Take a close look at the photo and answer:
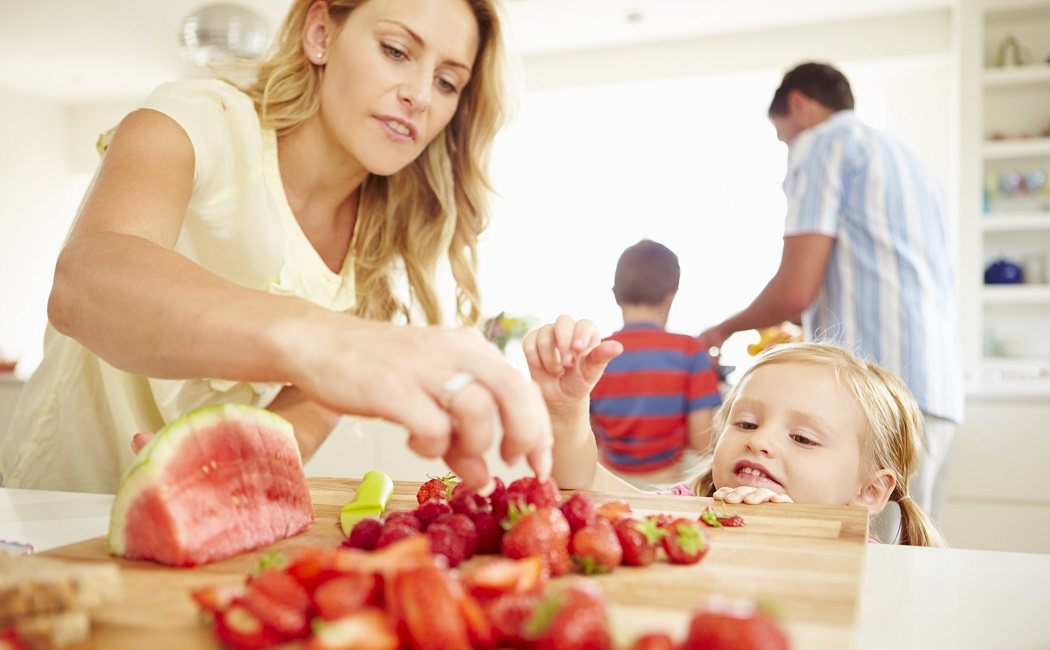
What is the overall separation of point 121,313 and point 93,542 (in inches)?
11.9

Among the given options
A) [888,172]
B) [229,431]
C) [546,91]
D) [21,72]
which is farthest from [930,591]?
[21,72]

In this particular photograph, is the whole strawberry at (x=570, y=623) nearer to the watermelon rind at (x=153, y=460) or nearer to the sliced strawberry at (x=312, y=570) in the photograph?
the sliced strawberry at (x=312, y=570)

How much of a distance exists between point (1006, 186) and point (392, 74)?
4947 millimetres

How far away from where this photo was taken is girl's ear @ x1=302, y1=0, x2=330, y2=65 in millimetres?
1852

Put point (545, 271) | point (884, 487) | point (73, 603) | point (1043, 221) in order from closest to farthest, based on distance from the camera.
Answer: point (73, 603) → point (884, 487) → point (1043, 221) → point (545, 271)

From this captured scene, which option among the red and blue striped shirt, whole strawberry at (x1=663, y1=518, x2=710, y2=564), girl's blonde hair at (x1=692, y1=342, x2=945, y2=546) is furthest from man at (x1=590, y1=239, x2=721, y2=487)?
whole strawberry at (x1=663, y1=518, x2=710, y2=564)

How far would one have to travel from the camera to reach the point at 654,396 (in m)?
3.16

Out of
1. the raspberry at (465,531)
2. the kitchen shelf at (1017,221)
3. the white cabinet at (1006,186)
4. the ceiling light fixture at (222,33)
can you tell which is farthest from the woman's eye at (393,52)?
the kitchen shelf at (1017,221)

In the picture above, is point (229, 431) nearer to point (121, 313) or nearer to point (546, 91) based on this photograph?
point (121, 313)

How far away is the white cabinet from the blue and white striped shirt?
273cm

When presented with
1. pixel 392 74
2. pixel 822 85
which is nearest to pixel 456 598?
pixel 392 74

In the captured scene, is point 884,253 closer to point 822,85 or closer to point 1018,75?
point 822,85

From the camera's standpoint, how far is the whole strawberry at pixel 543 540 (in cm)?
92

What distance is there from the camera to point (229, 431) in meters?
1.13
